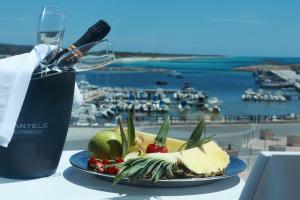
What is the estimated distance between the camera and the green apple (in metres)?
1.16

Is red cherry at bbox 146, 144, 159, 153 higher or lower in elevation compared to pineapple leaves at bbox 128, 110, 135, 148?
lower

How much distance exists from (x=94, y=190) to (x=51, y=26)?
1.19 ft

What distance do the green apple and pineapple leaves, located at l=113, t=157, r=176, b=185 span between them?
5.4 inches

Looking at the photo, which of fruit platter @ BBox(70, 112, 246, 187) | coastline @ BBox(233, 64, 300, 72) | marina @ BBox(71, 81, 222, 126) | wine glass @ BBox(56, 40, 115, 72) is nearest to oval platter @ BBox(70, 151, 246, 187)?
fruit platter @ BBox(70, 112, 246, 187)

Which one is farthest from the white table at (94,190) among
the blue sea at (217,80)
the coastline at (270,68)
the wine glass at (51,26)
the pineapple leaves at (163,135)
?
the coastline at (270,68)

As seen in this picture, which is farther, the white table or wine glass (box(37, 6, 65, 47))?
wine glass (box(37, 6, 65, 47))

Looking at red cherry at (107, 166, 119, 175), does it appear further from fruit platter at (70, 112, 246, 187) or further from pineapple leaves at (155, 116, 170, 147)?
pineapple leaves at (155, 116, 170, 147)

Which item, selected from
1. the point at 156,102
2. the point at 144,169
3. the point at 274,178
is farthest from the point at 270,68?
the point at 274,178

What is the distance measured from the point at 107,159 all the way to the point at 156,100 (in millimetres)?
39029

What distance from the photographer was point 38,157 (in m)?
1.13

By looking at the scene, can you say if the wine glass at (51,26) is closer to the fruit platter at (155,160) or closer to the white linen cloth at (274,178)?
the fruit platter at (155,160)

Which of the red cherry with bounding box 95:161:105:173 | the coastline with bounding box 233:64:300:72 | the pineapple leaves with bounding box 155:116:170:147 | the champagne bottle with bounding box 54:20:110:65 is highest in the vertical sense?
the champagne bottle with bounding box 54:20:110:65

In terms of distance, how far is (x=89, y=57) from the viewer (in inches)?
43.1

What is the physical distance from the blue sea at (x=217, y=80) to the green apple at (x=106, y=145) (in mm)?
35512
